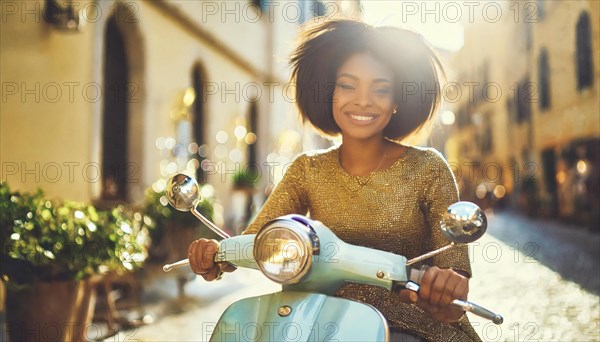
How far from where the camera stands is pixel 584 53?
18219 millimetres

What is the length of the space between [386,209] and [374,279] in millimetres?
521

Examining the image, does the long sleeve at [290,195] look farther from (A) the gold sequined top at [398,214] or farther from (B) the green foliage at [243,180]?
(B) the green foliage at [243,180]

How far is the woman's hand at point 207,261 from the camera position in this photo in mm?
2010

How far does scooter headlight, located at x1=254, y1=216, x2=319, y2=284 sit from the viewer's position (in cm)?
157

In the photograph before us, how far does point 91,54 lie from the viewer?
315 inches

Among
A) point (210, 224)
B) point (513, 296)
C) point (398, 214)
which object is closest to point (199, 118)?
point (513, 296)

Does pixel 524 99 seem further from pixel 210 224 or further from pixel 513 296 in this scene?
pixel 210 224

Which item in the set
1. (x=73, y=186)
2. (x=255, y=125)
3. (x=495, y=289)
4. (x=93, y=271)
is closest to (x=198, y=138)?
(x=255, y=125)

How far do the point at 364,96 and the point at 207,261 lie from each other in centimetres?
69

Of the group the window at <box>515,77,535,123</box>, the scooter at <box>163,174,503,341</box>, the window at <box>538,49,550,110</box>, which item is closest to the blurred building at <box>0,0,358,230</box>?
the scooter at <box>163,174,503,341</box>

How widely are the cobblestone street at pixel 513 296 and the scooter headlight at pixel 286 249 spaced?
141 inches

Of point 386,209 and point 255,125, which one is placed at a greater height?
point 386,209

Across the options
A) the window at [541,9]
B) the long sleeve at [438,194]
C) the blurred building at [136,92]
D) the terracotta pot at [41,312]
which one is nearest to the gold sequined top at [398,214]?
the long sleeve at [438,194]

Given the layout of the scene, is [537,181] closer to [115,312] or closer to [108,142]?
[108,142]
